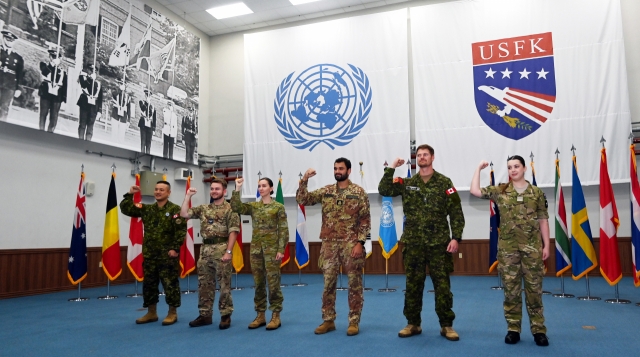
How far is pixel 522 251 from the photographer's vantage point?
3.51 m

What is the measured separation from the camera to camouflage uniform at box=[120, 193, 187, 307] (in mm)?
4477

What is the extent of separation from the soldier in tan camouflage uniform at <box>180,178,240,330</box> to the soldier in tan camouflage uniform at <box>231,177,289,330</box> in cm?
21

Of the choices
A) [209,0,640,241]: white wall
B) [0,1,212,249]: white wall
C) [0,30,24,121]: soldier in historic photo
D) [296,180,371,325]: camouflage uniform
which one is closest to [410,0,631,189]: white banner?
[209,0,640,241]: white wall

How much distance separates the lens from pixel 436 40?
9.31m

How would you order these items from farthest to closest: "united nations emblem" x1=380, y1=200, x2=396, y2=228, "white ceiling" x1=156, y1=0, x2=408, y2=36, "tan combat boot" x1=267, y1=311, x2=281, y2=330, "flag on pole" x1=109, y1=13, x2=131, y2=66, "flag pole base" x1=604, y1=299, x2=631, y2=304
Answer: "white ceiling" x1=156, y1=0, x2=408, y2=36 < "flag on pole" x1=109, y1=13, x2=131, y2=66 < "united nations emblem" x1=380, y1=200, x2=396, y2=228 < "flag pole base" x1=604, y1=299, x2=631, y2=304 < "tan combat boot" x1=267, y1=311, x2=281, y2=330

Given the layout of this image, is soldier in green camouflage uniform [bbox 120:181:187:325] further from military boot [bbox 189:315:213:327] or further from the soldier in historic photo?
the soldier in historic photo

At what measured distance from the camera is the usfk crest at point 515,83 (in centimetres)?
848

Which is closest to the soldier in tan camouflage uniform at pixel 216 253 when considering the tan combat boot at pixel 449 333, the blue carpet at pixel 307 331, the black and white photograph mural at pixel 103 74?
the blue carpet at pixel 307 331

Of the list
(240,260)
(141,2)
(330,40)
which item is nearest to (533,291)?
(240,260)

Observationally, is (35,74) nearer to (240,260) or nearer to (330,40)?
(240,260)

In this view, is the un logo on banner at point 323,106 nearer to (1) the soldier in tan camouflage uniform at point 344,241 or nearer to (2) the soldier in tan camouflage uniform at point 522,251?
(1) the soldier in tan camouflage uniform at point 344,241

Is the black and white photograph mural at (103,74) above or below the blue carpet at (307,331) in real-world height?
above

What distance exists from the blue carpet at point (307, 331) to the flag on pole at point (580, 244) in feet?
1.49

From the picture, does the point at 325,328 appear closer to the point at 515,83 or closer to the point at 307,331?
the point at 307,331
